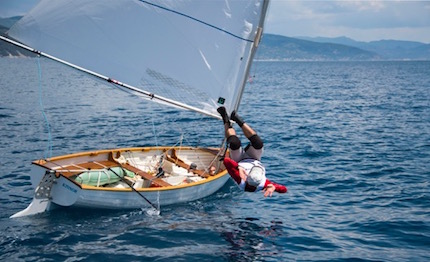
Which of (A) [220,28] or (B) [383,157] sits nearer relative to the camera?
(A) [220,28]

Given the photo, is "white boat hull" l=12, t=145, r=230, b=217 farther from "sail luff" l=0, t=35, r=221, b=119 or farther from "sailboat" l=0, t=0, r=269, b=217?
"sail luff" l=0, t=35, r=221, b=119

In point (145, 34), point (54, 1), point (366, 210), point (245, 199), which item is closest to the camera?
point (54, 1)

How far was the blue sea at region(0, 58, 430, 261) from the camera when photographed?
37.4 feet

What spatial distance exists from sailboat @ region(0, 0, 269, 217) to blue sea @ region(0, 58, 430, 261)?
0.76 metres

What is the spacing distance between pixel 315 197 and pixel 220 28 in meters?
7.09

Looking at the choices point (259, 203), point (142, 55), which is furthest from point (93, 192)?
point (259, 203)

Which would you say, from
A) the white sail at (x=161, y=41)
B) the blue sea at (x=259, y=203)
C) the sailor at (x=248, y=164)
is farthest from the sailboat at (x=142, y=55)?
the sailor at (x=248, y=164)

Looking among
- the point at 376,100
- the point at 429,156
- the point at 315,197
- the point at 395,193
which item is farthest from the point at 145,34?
the point at 376,100

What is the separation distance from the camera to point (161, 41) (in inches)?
517

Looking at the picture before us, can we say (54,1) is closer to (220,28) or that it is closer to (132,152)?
(220,28)

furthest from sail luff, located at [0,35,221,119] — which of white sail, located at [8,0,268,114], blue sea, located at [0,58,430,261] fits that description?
blue sea, located at [0,58,430,261]

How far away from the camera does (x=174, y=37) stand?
13.1 meters

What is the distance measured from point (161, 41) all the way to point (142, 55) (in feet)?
2.28

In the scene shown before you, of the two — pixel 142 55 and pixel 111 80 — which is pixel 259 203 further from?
pixel 111 80
